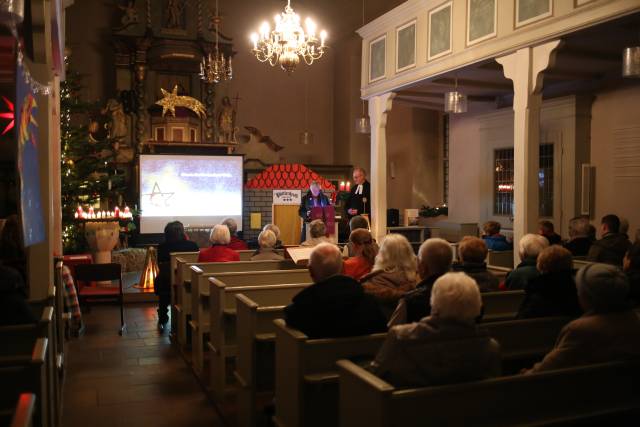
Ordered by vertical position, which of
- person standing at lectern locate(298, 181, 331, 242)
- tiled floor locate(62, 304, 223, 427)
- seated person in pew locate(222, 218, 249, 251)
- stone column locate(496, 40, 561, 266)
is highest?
stone column locate(496, 40, 561, 266)

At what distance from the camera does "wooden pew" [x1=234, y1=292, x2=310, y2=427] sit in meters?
3.71

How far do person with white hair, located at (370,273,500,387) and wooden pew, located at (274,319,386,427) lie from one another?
2.02 ft

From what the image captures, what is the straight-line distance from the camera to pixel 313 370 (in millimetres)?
2973

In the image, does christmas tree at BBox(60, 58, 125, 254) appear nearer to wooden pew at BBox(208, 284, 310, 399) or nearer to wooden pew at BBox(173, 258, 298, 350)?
wooden pew at BBox(173, 258, 298, 350)

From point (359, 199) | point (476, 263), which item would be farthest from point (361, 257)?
point (359, 199)

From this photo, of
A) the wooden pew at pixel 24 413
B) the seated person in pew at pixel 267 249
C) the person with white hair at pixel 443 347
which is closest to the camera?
the wooden pew at pixel 24 413

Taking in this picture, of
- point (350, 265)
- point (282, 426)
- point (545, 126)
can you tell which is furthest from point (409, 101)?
point (282, 426)

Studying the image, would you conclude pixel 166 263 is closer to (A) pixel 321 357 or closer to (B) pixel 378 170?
(B) pixel 378 170

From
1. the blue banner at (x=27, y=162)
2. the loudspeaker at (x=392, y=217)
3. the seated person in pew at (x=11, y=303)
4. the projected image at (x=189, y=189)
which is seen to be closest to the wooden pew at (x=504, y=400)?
the blue banner at (x=27, y=162)

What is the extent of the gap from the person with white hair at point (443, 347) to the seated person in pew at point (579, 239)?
4185mm

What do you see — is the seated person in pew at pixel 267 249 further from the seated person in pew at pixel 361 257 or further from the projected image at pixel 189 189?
the projected image at pixel 189 189

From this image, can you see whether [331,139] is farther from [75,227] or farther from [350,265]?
[350,265]

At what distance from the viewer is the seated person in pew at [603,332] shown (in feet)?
8.49

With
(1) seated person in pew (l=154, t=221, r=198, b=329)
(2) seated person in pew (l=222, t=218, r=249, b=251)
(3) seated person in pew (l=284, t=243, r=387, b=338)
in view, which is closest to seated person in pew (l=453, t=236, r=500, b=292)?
(3) seated person in pew (l=284, t=243, r=387, b=338)
